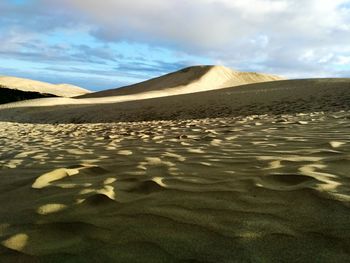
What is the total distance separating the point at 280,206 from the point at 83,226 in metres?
1.29

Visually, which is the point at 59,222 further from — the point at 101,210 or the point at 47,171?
the point at 47,171

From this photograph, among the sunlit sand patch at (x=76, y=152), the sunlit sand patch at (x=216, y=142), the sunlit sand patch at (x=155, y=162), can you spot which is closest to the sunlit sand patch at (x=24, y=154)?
the sunlit sand patch at (x=76, y=152)

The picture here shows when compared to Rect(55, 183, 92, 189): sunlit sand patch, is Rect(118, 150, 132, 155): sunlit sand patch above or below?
below

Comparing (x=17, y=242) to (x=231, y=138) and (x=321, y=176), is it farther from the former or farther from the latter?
(x=231, y=138)

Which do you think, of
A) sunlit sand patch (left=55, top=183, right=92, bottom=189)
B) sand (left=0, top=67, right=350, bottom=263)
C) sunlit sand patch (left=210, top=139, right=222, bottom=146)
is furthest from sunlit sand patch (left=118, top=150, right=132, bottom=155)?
sunlit sand patch (left=55, top=183, right=92, bottom=189)

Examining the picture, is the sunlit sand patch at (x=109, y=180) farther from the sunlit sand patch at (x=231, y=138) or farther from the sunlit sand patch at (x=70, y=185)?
the sunlit sand patch at (x=231, y=138)

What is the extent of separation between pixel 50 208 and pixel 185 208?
1.02m

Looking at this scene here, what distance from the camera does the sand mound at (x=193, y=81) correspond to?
5729cm

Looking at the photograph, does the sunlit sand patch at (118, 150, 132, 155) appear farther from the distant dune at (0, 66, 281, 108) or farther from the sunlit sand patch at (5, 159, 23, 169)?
the distant dune at (0, 66, 281, 108)

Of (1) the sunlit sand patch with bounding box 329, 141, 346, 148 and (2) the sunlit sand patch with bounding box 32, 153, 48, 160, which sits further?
(2) the sunlit sand patch with bounding box 32, 153, 48, 160

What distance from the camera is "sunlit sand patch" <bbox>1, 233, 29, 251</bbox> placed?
240cm

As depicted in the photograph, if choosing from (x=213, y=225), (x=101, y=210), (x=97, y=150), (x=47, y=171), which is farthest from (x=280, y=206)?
(x=97, y=150)

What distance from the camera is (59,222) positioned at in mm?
2762

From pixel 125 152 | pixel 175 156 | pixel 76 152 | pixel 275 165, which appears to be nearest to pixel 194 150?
pixel 175 156
